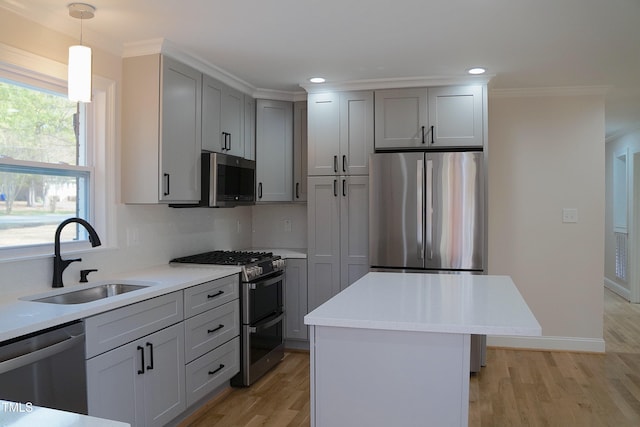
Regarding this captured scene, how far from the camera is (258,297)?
3.70m

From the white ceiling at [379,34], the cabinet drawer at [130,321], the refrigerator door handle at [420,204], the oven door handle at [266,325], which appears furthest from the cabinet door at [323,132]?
the cabinet drawer at [130,321]

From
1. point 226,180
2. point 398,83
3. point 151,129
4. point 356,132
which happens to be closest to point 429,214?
point 356,132

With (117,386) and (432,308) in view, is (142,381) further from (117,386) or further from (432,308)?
(432,308)

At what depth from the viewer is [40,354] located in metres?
1.92

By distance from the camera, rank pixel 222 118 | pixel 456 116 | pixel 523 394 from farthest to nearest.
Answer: pixel 456 116, pixel 222 118, pixel 523 394

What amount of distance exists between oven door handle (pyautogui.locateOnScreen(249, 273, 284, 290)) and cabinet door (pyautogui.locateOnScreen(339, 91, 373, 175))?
1.04 metres

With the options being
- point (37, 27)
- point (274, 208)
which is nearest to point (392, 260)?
point (274, 208)

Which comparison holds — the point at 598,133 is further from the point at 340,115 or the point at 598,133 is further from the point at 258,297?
the point at 258,297

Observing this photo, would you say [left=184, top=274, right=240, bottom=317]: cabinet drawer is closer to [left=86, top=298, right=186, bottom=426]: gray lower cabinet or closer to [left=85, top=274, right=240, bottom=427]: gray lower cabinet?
[left=85, top=274, right=240, bottom=427]: gray lower cabinet

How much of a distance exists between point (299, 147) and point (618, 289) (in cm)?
552

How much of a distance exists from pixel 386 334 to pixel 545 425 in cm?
177

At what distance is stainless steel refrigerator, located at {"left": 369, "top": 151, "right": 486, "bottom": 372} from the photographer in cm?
390

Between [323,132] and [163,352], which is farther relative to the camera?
[323,132]

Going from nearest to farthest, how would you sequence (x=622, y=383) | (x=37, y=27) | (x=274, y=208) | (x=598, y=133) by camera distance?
1. (x=37, y=27)
2. (x=622, y=383)
3. (x=598, y=133)
4. (x=274, y=208)
